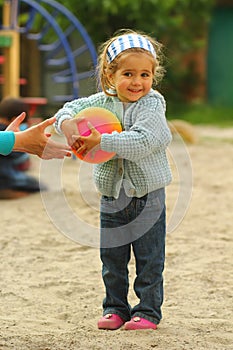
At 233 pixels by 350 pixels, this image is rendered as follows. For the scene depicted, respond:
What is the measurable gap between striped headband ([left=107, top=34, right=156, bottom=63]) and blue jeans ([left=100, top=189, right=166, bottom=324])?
0.55 meters

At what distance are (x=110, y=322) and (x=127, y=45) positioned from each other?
1130 millimetres

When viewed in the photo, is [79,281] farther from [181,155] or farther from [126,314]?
[181,155]

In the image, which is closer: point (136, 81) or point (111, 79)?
point (136, 81)

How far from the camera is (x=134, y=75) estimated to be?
2.91 metres

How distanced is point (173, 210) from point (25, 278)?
193 cm

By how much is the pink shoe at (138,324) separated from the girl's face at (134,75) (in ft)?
2.94

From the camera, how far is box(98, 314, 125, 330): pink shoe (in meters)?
3.13

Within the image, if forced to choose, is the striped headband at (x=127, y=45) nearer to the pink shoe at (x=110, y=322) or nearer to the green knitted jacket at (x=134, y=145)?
the green knitted jacket at (x=134, y=145)

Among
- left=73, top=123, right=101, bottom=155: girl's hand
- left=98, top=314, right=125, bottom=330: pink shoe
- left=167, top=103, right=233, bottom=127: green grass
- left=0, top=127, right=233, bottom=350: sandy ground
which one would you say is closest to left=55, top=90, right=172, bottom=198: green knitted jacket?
left=73, top=123, right=101, bottom=155: girl's hand

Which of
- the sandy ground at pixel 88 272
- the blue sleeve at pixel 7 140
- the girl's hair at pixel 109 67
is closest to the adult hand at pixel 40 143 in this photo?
the blue sleeve at pixel 7 140

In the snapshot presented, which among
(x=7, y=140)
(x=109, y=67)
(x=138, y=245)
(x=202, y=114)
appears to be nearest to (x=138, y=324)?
(x=138, y=245)

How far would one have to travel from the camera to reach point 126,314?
126 inches

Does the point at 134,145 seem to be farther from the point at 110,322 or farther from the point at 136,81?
the point at 110,322

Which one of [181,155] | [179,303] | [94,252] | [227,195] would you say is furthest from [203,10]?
[179,303]
